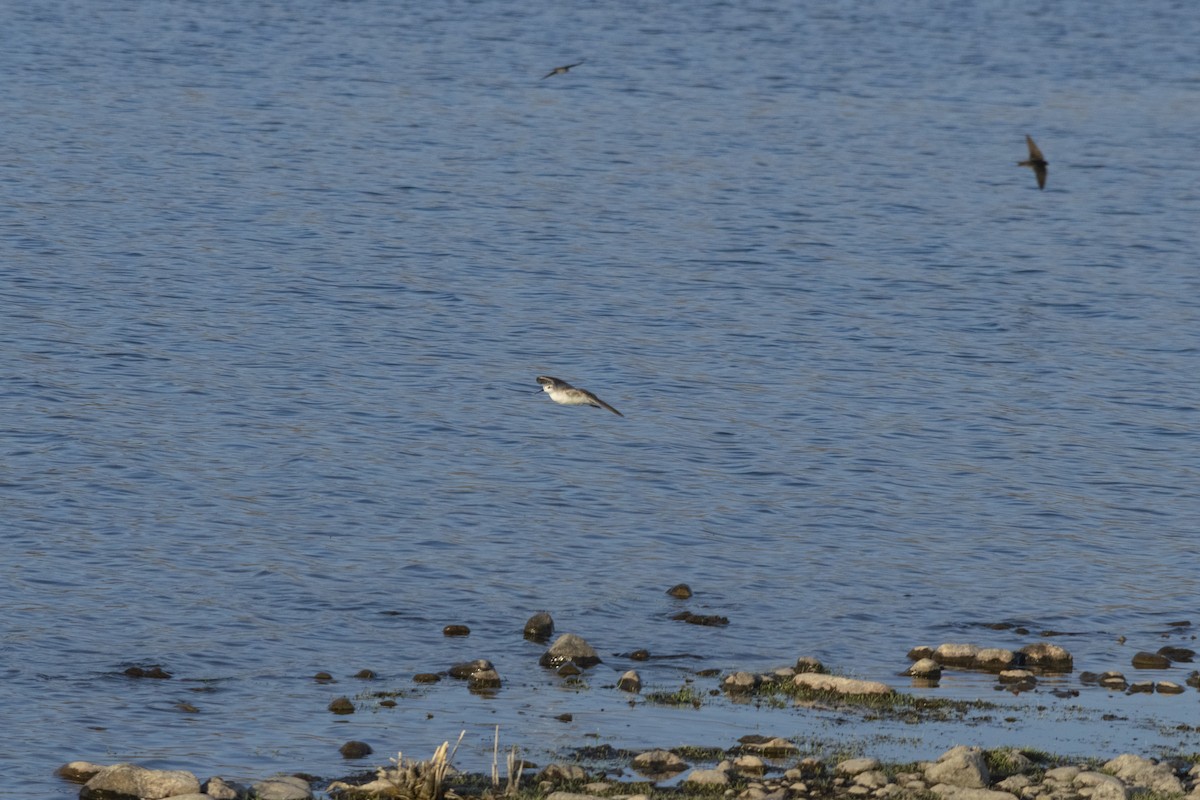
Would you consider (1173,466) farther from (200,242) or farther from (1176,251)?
(200,242)

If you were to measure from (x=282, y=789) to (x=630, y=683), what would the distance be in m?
4.34

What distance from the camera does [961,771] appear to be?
1475 centimetres

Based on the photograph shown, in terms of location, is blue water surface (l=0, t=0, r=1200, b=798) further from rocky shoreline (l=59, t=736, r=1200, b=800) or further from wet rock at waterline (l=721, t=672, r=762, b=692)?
rocky shoreline (l=59, t=736, r=1200, b=800)

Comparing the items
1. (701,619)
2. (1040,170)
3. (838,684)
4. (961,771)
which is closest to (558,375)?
(1040,170)

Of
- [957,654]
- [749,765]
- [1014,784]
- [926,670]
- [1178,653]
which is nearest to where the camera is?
[1014,784]

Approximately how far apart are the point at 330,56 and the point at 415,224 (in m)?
17.5

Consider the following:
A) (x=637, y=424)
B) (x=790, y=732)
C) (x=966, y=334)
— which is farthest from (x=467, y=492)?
(x=966, y=334)

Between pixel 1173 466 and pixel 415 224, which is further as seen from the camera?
pixel 415 224

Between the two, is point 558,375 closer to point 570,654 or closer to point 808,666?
point 570,654

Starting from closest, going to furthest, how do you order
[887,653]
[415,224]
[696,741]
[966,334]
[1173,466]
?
[696,741] < [887,653] < [1173,466] < [966,334] < [415,224]

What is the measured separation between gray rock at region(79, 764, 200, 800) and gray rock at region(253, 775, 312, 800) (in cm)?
47

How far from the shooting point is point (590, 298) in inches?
1391

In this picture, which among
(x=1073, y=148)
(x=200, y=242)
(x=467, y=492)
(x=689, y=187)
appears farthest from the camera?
(x=1073, y=148)

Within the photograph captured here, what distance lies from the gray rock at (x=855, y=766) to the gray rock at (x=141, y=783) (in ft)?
16.1
